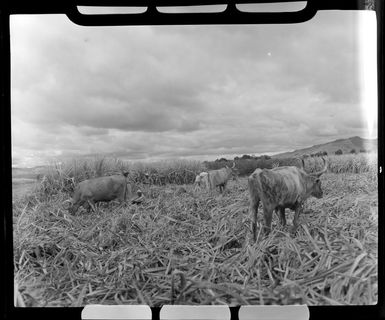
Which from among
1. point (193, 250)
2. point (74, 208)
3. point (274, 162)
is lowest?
point (193, 250)

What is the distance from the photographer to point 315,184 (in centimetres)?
103

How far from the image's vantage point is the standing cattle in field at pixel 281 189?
1.03 meters

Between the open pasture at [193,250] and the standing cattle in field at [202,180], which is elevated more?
the standing cattle in field at [202,180]

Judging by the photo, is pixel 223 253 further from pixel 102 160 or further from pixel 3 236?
pixel 3 236

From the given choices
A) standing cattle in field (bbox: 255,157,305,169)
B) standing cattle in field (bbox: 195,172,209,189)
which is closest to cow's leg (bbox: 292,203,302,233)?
standing cattle in field (bbox: 255,157,305,169)

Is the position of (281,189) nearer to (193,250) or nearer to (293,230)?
(293,230)

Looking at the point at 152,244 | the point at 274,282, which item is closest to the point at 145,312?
the point at 152,244

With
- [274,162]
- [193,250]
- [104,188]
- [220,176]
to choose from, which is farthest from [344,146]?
[104,188]

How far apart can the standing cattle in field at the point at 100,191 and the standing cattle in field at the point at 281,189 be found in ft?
1.04

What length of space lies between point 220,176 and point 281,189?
0.16m

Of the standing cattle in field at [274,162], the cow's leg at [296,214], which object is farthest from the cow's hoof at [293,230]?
the standing cattle in field at [274,162]

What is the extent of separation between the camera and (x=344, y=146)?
101 centimetres

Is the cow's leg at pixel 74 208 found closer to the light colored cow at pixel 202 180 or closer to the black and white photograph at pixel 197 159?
the black and white photograph at pixel 197 159

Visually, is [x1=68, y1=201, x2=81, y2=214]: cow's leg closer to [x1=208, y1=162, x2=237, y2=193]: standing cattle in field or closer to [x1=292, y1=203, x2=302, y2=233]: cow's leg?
[x1=208, y1=162, x2=237, y2=193]: standing cattle in field
